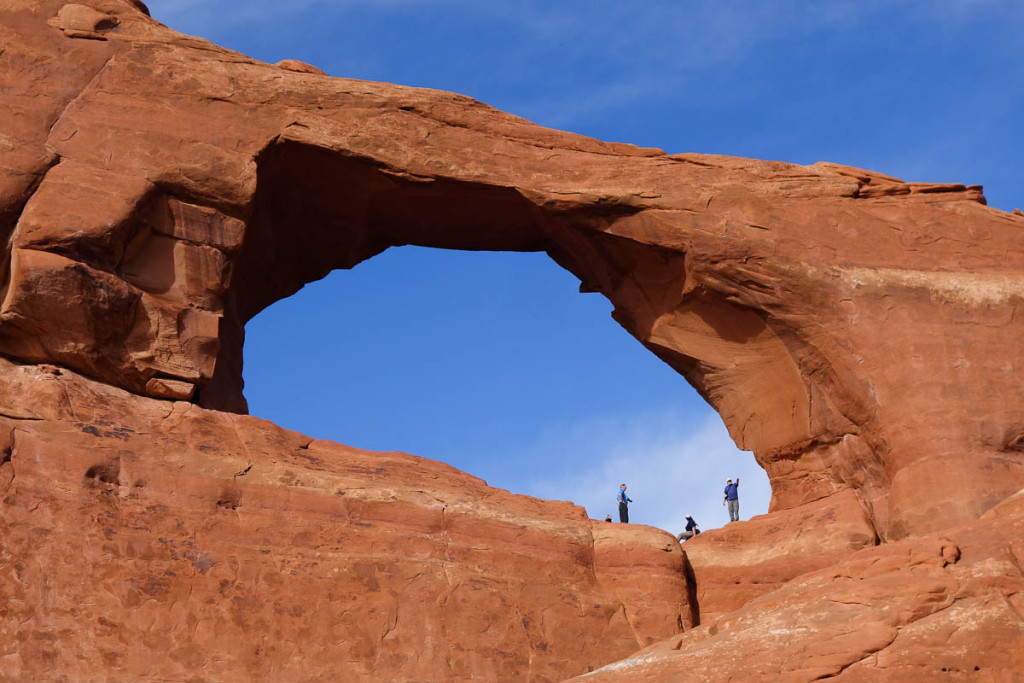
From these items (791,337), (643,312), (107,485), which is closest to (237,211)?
(107,485)

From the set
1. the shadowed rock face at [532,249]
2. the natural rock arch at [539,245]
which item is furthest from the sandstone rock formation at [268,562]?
the natural rock arch at [539,245]

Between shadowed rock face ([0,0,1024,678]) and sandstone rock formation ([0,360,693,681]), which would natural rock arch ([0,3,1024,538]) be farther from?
sandstone rock formation ([0,360,693,681])

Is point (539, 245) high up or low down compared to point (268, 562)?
up

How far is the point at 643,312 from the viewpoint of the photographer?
2272cm

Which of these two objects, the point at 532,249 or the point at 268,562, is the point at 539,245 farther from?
the point at 268,562

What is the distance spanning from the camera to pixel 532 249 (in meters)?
23.4

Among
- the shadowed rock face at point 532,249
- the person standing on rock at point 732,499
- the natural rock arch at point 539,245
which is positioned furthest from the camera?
the person standing on rock at point 732,499

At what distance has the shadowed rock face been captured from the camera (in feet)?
60.2

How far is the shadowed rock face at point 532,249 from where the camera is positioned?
18.4 metres

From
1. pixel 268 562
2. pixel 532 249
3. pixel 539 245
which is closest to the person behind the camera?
pixel 268 562

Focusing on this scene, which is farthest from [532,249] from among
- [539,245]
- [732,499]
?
[732,499]

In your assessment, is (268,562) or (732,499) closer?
(268,562)

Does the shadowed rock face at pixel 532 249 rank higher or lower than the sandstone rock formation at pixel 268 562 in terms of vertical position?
higher

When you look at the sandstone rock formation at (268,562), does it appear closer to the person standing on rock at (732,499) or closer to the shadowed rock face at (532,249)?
the shadowed rock face at (532,249)
